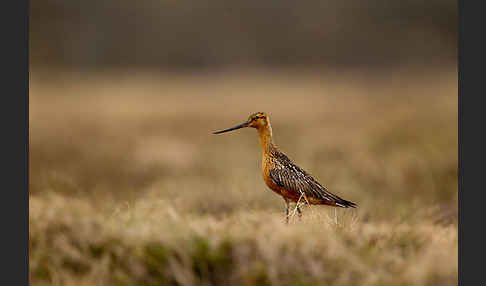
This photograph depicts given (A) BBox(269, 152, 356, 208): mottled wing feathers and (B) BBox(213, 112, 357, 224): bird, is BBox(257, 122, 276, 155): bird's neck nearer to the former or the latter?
(B) BBox(213, 112, 357, 224): bird

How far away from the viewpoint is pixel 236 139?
13.0m

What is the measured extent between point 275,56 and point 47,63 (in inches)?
384

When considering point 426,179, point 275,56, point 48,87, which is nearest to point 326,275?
point 426,179

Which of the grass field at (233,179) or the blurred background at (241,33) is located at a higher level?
the blurred background at (241,33)

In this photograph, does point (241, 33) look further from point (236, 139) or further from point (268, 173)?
point (268, 173)

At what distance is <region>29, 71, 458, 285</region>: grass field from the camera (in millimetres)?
4082

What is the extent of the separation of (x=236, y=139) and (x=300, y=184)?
8.12m

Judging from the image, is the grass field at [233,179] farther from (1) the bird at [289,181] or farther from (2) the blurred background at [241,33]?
(2) the blurred background at [241,33]

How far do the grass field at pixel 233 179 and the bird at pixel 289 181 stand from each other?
13cm

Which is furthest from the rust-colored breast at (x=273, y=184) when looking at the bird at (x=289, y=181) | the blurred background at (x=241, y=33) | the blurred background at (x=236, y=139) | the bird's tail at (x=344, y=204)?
the blurred background at (x=241, y=33)

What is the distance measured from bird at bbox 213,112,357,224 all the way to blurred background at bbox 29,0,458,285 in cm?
13

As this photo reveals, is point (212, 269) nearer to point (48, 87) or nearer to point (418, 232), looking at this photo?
point (418, 232)

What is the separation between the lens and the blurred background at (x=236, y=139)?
13.5 feet

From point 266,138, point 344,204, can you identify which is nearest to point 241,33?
point 266,138
